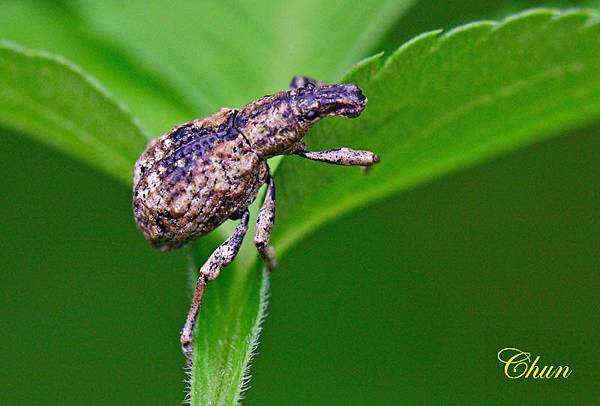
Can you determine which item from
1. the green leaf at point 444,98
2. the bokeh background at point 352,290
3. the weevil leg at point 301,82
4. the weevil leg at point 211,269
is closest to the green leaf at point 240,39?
the weevil leg at point 301,82

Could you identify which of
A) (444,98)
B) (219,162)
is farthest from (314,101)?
(444,98)

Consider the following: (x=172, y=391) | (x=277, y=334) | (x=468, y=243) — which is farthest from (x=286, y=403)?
(x=468, y=243)

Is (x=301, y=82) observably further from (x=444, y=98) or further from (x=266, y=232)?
(x=444, y=98)

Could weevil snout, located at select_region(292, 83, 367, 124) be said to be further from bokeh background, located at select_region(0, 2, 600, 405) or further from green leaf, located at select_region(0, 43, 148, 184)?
bokeh background, located at select_region(0, 2, 600, 405)

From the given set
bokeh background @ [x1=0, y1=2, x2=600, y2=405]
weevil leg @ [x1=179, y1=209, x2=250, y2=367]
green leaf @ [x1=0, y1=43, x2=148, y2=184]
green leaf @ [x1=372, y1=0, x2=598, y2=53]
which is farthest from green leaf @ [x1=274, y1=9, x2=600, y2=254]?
green leaf @ [x1=372, y1=0, x2=598, y2=53]

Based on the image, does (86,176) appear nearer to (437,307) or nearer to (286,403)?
(286,403)
